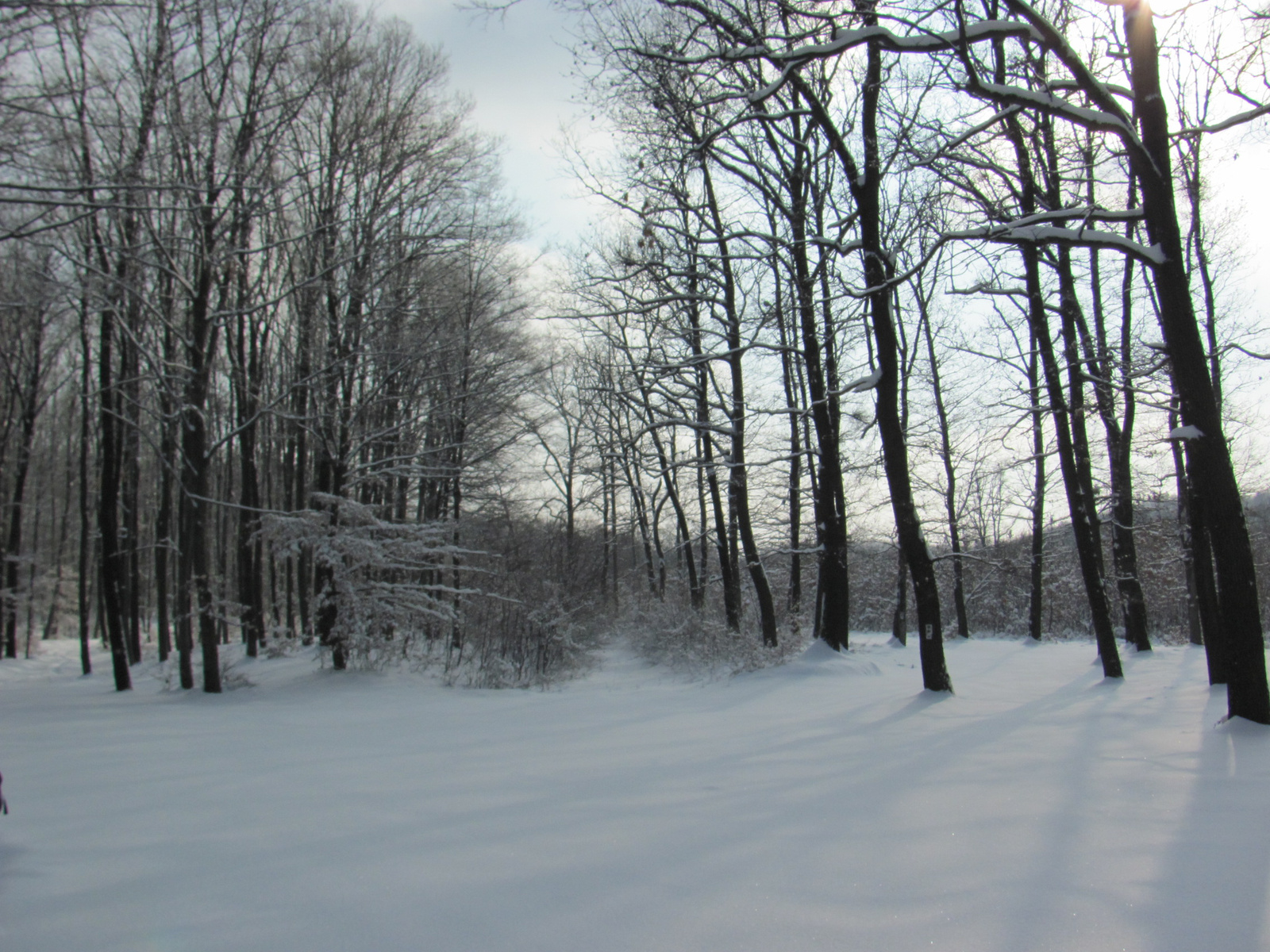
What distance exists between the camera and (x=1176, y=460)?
14773 millimetres

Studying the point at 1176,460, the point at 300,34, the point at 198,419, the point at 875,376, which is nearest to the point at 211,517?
the point at 198,419

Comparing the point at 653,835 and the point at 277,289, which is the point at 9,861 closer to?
the point at 653,835

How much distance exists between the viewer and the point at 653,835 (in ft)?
11.1

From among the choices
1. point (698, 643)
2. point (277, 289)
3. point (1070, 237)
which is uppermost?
point (277, 289)

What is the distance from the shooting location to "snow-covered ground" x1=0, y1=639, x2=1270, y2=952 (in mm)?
2486

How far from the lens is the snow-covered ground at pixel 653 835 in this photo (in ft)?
8.16

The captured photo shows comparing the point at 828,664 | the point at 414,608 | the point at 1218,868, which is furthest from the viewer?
the point at 414,608

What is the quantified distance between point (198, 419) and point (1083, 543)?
13.5m

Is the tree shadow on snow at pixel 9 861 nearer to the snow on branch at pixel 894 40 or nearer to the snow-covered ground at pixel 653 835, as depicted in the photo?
the snow-covered ground at pixel 653 835

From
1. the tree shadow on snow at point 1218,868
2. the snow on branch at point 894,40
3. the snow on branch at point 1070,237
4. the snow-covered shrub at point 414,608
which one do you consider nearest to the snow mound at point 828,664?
the snow-covered shrub at point 414,608

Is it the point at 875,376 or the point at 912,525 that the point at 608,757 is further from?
the point at 875,376

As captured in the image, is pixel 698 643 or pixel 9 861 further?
Result: pixel 698 643

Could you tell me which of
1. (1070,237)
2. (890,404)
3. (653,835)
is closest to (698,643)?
(890,404)

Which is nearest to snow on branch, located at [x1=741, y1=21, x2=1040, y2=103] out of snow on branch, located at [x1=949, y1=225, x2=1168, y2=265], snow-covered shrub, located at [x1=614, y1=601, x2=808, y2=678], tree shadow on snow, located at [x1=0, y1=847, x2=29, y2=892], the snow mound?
snow on branch, located at [x1=949, y1=225, x2=1168, y2=265]
